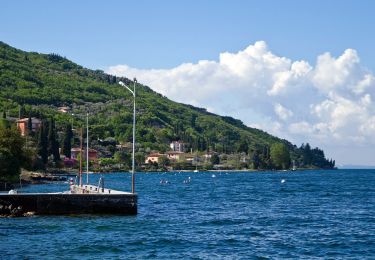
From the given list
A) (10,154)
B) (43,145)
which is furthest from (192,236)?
(43,145)

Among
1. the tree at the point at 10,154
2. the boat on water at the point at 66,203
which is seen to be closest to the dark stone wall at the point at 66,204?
the boat on water at the point at 66,203

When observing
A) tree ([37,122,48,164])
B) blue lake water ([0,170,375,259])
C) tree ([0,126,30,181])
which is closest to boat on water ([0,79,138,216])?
blue lake water ([0,170,375,259])

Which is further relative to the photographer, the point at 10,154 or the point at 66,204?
the point at 10,154

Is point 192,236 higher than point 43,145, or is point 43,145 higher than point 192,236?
point 43,145

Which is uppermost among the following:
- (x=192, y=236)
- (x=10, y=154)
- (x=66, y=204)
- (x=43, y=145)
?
(x=43, y=145)

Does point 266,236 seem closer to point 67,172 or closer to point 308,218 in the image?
point 308,218

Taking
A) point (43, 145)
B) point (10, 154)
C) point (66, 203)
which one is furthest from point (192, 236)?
point (43, 145)

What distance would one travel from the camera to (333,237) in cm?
4650

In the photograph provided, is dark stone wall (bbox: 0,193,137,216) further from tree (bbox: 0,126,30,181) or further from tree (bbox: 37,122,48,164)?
tree (bbox: 37,122,48,164)

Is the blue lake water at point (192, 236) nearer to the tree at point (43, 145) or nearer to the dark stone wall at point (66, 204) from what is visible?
the dark stone wall at point (66, 204)

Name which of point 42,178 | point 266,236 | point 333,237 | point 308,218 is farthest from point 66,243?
point 42,178

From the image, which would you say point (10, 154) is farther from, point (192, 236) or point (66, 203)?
point (192, 236)

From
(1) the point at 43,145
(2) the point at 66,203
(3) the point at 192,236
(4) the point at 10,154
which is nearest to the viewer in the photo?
(3) the point at 192,236

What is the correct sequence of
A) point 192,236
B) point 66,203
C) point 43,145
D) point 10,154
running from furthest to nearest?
point 43,145
point 10,154
point 66,203
point 192,236
